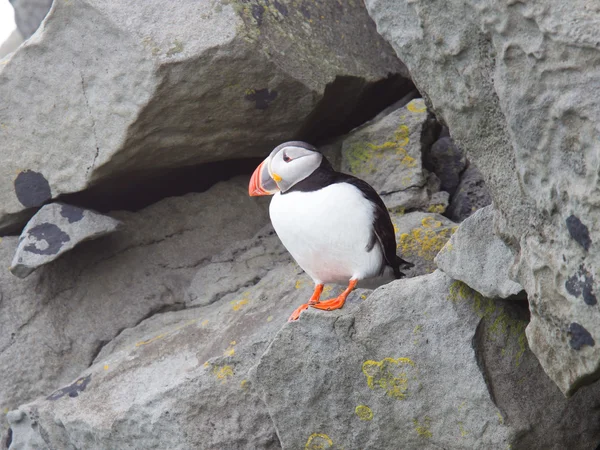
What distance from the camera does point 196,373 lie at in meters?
3.75

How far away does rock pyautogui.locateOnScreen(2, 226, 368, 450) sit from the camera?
3.64 m

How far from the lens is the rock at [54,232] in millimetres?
4422

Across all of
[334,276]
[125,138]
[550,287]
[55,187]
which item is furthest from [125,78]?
[550,287]

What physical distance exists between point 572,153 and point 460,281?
3.11 ft

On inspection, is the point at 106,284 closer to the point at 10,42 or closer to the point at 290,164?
the point at 290,164

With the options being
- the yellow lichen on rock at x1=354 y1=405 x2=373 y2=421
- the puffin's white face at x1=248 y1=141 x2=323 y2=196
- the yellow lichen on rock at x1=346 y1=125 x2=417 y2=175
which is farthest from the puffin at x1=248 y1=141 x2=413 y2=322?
the yellow lichen on rock at x1=346 y1=125 x2=417 y2=175

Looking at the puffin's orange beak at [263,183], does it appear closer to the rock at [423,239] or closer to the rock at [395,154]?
the rock at [423,239]

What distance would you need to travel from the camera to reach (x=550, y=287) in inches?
94.7

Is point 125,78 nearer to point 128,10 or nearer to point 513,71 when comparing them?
point 128,10

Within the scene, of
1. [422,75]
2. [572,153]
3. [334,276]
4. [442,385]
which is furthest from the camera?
[334,276]

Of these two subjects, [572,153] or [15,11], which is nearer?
[572,153]

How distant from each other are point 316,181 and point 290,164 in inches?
Answer: 5.8

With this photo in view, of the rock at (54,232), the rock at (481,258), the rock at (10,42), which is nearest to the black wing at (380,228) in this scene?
the rock at (481,258)

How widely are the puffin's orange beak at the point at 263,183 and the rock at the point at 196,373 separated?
24.6 inches
